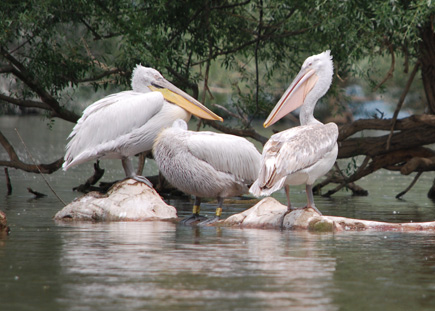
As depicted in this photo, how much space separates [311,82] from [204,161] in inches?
57.0

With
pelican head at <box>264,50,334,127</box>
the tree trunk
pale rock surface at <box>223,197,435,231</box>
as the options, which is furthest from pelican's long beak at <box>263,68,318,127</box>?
the tree trunk

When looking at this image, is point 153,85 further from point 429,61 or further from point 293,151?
point 429,61

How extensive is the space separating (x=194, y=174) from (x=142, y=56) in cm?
334

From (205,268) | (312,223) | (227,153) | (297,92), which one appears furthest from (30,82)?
(205,268)

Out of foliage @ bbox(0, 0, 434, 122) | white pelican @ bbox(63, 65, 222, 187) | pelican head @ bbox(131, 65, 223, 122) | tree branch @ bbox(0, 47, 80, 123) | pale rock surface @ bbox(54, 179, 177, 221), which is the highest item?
foliage @ bbox(0, 0, 434, 122)

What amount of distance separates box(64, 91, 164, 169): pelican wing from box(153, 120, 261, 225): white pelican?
799mm

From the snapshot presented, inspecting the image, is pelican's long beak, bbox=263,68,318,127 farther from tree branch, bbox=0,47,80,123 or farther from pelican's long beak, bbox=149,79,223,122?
tree branch, bbox=0,47,80,123

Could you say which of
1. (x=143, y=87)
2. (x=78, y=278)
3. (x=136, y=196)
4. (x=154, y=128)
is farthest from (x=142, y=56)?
(x=78, y=278)

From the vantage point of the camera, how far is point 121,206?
8.33 meters

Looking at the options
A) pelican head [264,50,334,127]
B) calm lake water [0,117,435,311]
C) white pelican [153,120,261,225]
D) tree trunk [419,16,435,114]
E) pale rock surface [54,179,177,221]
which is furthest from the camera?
tree trunk [419,16,435,114]

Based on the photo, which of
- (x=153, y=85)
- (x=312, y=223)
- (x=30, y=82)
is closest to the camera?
(x=312, y=223)

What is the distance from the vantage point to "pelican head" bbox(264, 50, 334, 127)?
845 cm

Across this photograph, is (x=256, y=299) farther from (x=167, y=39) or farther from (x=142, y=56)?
(x=167, y=39)

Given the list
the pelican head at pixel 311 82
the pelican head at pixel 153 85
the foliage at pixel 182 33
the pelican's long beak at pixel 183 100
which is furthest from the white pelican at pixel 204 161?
the foliage at pixel 182 33
